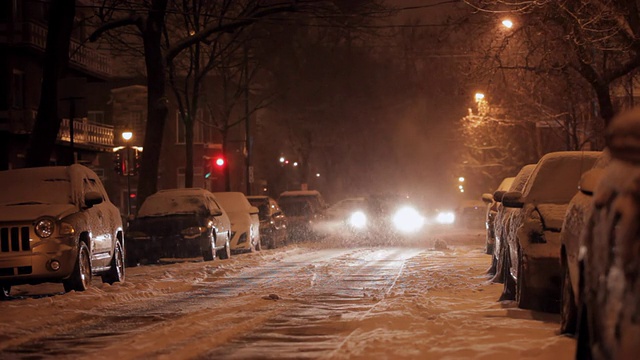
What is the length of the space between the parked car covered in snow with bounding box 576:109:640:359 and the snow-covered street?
1.68 meters

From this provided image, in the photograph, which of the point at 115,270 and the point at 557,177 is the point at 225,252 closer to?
the point at 115,270

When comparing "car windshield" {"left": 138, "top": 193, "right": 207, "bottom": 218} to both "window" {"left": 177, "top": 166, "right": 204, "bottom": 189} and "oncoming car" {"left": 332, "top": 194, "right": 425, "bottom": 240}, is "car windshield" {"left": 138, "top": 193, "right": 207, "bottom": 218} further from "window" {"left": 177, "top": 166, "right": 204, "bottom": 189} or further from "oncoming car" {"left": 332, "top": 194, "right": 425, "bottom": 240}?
"window" {"left": 177, "top": 166, "right": 204, "bottom": 189}

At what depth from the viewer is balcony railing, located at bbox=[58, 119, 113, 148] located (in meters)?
38.4

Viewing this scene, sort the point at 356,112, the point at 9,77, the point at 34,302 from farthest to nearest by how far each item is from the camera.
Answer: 1. the point at 356,112
2. the point at 9,77
3. the point at 34,302

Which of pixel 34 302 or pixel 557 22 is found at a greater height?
pixel 557 22

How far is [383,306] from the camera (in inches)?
451

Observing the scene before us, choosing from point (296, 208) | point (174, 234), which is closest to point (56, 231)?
point (174, 234)

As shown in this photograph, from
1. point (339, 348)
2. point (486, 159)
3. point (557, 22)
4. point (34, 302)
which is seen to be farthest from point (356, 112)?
point (339, 348)

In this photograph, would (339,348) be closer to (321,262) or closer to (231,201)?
(321,262)

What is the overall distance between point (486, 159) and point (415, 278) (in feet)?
119

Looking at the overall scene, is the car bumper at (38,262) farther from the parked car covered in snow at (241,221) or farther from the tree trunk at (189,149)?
the tree trunk at (189,149)

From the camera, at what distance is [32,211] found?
44.6 feet

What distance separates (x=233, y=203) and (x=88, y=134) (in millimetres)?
16597

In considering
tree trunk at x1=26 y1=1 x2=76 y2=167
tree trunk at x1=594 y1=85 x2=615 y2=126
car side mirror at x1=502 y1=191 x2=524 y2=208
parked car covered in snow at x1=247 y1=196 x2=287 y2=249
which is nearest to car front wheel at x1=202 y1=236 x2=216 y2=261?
tree trunk at x1=26 y1=1 x2=76 y2=167
